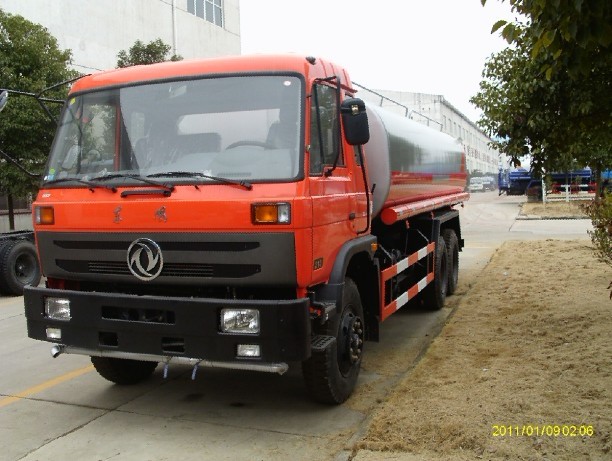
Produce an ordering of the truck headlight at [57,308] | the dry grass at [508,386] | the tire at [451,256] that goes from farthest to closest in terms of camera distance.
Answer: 1. the tire at [451,256]
2. the truck headlight at [57,308]
3. the dry grass at [508,386]

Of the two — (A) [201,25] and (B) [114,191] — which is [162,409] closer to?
(B) [114,191]

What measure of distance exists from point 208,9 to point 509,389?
2754 cm

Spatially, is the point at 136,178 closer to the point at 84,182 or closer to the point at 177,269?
the point at 84,182

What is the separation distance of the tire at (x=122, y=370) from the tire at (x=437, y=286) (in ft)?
12.6

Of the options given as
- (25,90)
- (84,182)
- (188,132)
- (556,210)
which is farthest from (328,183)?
(556,210)

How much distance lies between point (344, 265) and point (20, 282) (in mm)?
8148

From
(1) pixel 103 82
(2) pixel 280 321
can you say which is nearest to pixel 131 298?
(2) pixel 280 321

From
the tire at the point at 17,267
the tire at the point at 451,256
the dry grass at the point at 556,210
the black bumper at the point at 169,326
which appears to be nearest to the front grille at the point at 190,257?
the black bumper at the point at 169,326

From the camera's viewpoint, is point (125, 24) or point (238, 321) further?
point (125, 24)

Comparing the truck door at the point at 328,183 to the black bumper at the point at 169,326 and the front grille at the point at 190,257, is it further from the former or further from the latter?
the black bumper at the point at 169,326

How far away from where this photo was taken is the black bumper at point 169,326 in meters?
4.00

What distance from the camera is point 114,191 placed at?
14.4ft

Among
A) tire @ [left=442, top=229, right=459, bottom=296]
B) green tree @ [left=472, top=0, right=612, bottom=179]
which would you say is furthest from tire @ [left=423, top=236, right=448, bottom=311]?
green tree @ [left=472, top=0, right=612, bottom=179]

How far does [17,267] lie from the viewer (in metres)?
10.9
